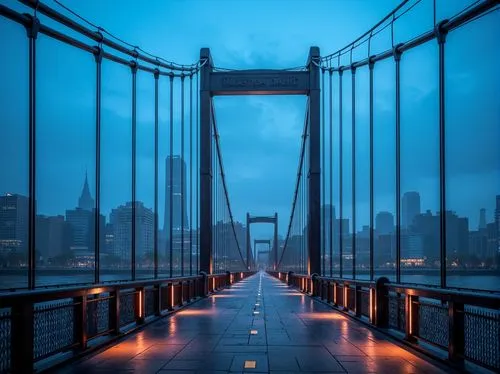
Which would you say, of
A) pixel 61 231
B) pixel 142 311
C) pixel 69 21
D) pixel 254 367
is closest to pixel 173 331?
pixel 142 311

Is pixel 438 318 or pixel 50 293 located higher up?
pixel 50 293

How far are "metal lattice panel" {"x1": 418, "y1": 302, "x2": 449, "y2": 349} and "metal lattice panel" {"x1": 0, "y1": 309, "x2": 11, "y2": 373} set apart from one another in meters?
4.82

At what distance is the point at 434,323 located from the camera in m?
7.93

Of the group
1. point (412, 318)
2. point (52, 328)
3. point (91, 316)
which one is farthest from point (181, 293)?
point (52, 328)

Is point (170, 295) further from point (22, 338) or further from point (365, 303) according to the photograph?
point (22, 338)

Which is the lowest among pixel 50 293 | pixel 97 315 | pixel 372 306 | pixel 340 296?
pixel 340 296


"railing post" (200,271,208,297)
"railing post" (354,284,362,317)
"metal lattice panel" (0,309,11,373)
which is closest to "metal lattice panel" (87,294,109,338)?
"metal lattice panel" (0,309,11,373)

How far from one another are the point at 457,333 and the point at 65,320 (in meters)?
4.62

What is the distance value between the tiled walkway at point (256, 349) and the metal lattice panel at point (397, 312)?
0.40 meters

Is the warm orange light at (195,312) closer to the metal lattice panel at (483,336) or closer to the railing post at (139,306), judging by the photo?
the railing post at (139,306)

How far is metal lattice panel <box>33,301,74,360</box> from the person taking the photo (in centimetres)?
664

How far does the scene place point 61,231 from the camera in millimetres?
22578

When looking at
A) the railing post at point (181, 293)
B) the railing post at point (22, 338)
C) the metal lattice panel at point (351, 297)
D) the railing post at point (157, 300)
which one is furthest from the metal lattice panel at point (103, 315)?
the railing post at point (181, 293)

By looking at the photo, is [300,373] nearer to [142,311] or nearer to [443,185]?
[443,185]
